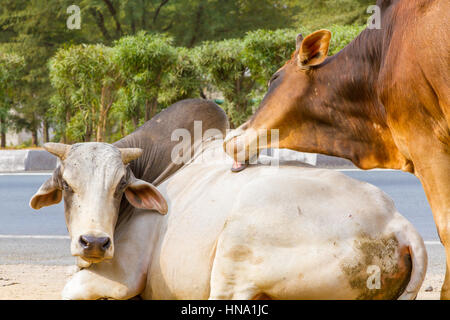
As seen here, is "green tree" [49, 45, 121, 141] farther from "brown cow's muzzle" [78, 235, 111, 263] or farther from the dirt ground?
"brown cow's muzzle" [78, 235, 111, 263]

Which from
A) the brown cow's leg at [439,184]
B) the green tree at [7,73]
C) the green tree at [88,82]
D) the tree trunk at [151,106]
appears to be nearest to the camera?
the brown cow's leg at [439,184]

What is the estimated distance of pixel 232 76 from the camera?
A: 15.8 metres

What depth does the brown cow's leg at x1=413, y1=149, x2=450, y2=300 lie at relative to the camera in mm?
2689

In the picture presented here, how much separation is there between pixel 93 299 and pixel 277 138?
1.15 metres

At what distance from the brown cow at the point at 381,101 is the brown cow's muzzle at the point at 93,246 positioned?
2.56 ft

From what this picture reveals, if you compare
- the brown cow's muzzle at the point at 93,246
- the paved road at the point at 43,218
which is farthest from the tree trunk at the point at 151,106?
the brown cow's muzzle at the point at 93,246

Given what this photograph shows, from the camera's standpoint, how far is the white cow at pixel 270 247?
3.06m

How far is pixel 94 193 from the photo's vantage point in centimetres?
334

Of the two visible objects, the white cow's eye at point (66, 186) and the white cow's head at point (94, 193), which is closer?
the white cow's head at point (94, 193)

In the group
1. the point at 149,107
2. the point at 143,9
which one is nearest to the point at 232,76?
the point at 149,107

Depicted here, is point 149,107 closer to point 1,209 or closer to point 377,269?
point 1,209

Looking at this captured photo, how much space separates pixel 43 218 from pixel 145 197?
619 centimetres

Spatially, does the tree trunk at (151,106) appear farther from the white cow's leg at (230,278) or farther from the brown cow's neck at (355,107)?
the white cow's leg at (230,278)

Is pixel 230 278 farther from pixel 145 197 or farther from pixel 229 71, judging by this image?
pixel 229 71
